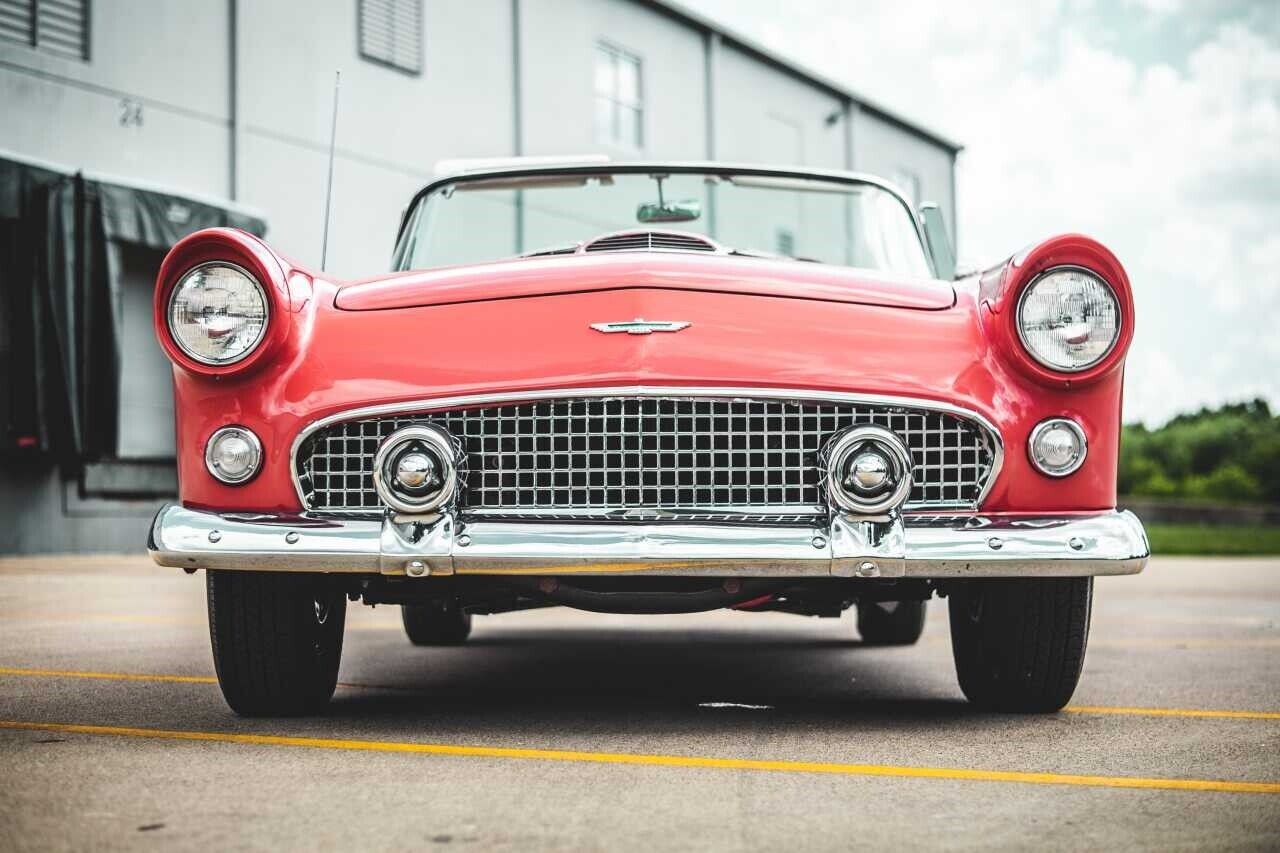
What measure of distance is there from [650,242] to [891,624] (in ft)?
7.66

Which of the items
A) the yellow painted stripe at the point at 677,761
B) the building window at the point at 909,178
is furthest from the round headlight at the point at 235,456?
the building window at the point at 909,178

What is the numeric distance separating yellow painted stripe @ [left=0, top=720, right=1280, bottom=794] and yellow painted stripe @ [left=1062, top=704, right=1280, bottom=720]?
0.90 m

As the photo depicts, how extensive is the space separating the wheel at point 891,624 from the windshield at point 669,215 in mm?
1522

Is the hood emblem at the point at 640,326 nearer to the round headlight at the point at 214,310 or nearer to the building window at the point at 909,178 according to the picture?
the round headlight at the point at 214,310

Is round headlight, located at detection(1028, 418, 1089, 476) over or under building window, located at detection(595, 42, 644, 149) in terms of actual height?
under

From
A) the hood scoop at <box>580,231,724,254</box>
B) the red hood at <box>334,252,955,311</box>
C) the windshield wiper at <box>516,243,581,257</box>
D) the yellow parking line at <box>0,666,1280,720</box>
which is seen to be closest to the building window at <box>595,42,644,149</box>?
the windshield wiper at <box>516,243,581,257</box>

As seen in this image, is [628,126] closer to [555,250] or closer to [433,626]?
[433,626]

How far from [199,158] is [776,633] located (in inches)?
299

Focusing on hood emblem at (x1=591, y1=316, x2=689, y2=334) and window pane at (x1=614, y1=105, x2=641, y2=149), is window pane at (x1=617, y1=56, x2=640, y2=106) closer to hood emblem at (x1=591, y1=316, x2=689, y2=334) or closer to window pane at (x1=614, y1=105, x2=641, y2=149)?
window pane at (x1=614, y1=105, x2=641, y2=149)

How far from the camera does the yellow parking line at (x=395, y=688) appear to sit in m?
3.43

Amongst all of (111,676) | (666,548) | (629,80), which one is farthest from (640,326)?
(629,80)

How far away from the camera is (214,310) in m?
3.10

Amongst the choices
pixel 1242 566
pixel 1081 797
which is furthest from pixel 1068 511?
pixel 1242 566

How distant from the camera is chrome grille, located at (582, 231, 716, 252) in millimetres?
3654
